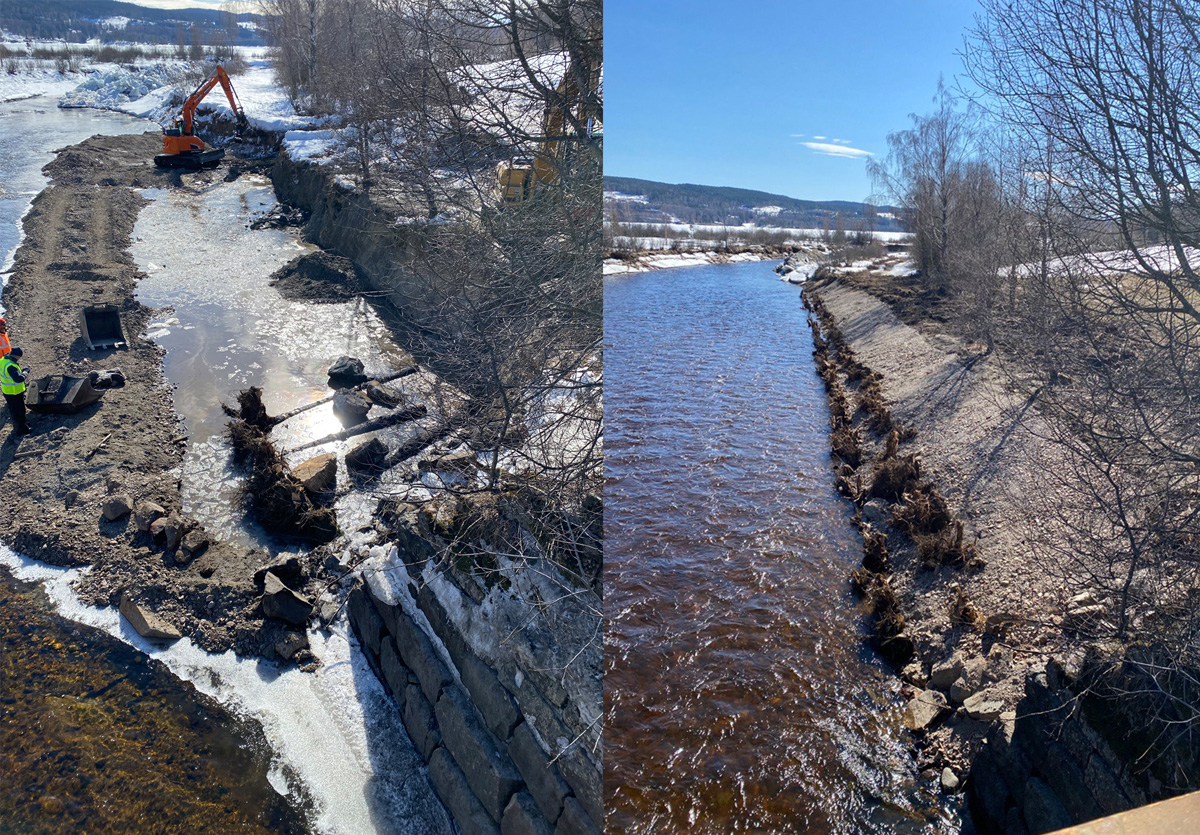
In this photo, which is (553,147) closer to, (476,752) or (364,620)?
(476,752)

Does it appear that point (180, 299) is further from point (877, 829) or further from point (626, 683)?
point (877, 829)

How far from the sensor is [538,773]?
3.58 meters

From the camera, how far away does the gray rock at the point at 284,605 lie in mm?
5461

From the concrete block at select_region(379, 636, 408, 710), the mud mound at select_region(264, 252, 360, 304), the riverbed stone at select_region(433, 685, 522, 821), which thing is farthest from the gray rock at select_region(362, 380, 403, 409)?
the riverbed stone at select_region(433, 685, 522, 821)

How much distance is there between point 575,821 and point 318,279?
12.2 m

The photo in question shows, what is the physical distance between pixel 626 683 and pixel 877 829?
1732 mm

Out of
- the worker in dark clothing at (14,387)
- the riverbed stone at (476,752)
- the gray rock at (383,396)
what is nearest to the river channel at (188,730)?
the riverbed stone at (476,752)

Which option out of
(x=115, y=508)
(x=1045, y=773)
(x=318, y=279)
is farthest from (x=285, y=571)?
(x=318, y=279)

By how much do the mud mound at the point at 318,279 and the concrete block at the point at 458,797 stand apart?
397 inches

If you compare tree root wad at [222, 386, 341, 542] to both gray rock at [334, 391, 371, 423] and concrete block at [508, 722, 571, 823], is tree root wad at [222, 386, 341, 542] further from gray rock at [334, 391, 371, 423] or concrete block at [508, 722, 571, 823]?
concrete block at [508, 722, 571, 823]

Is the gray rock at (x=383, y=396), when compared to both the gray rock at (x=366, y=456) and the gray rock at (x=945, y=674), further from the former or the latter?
the gray rock at (x=945, y=674)

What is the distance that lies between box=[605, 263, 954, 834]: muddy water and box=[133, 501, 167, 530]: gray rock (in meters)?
3.87

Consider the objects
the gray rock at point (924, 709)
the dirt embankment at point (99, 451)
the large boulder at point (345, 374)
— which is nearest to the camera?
the gray rock at point (924, 709)

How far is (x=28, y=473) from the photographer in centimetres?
649
